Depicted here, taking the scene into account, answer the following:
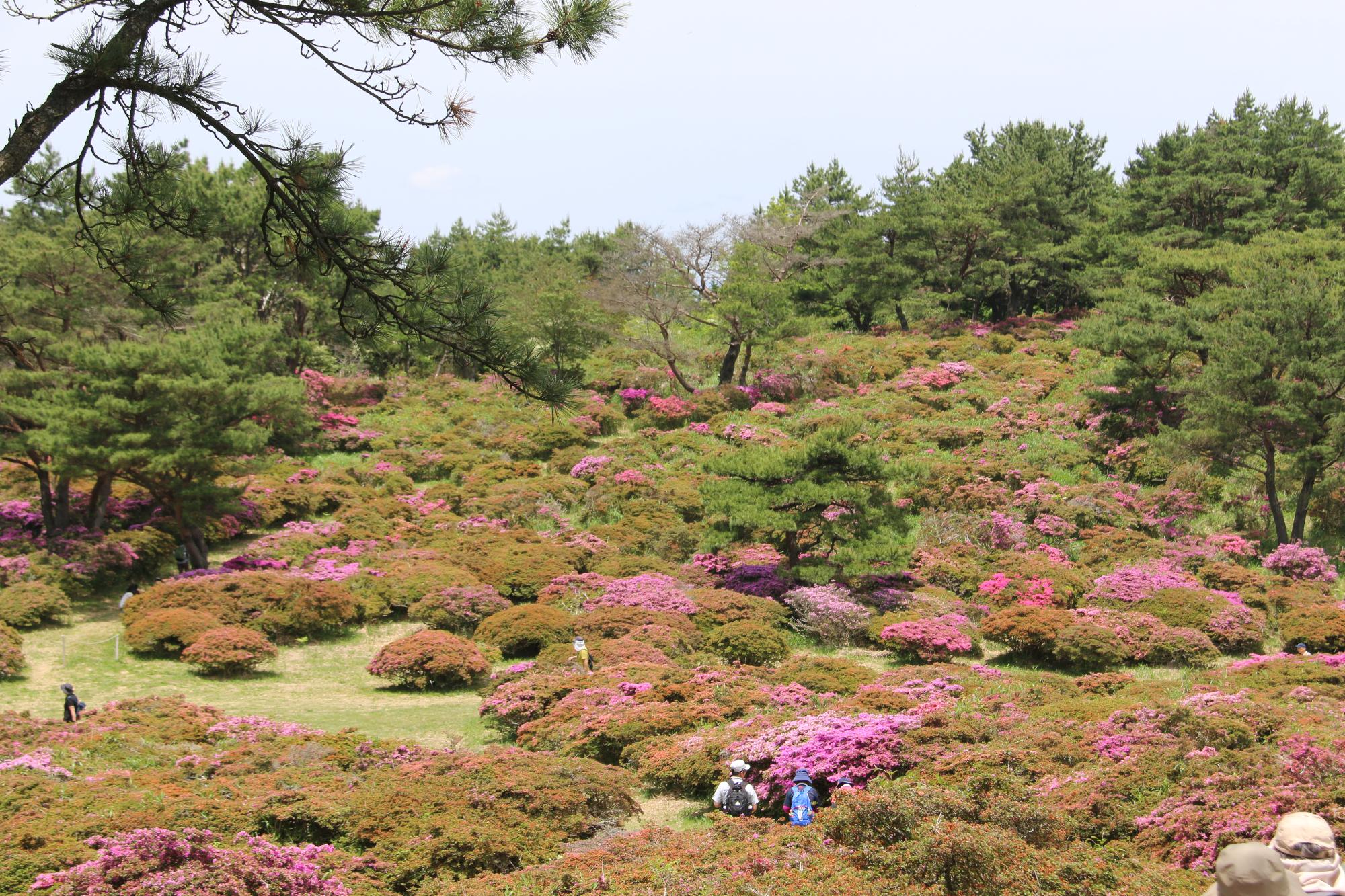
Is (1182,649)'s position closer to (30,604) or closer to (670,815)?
(670,815)

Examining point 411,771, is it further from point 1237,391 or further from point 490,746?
point 1237,391

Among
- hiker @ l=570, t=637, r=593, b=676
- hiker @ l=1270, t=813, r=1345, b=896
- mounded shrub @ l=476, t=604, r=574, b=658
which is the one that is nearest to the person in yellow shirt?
hiker @ l=570, t=637, r=593, b=676

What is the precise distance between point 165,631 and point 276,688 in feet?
8.42

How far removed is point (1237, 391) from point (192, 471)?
24.1 m

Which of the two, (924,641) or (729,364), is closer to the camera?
(924,641)

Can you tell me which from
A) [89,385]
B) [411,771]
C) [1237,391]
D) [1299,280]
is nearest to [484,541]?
[89,385]

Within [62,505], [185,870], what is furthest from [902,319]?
[185,870]

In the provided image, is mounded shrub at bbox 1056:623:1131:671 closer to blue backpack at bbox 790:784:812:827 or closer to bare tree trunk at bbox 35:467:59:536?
blue backpack at bbox 790:784:812:827

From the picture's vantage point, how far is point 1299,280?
23.0m

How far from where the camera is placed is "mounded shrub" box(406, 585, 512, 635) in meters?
19.4

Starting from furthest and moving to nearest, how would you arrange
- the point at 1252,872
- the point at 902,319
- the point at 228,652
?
the point at 902,319
the point at 228,652
the point at 1252,872

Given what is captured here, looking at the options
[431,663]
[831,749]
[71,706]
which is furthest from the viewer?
[431,663]

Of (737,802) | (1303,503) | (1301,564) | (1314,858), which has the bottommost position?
(737,802)

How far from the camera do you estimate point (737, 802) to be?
9.17 m
